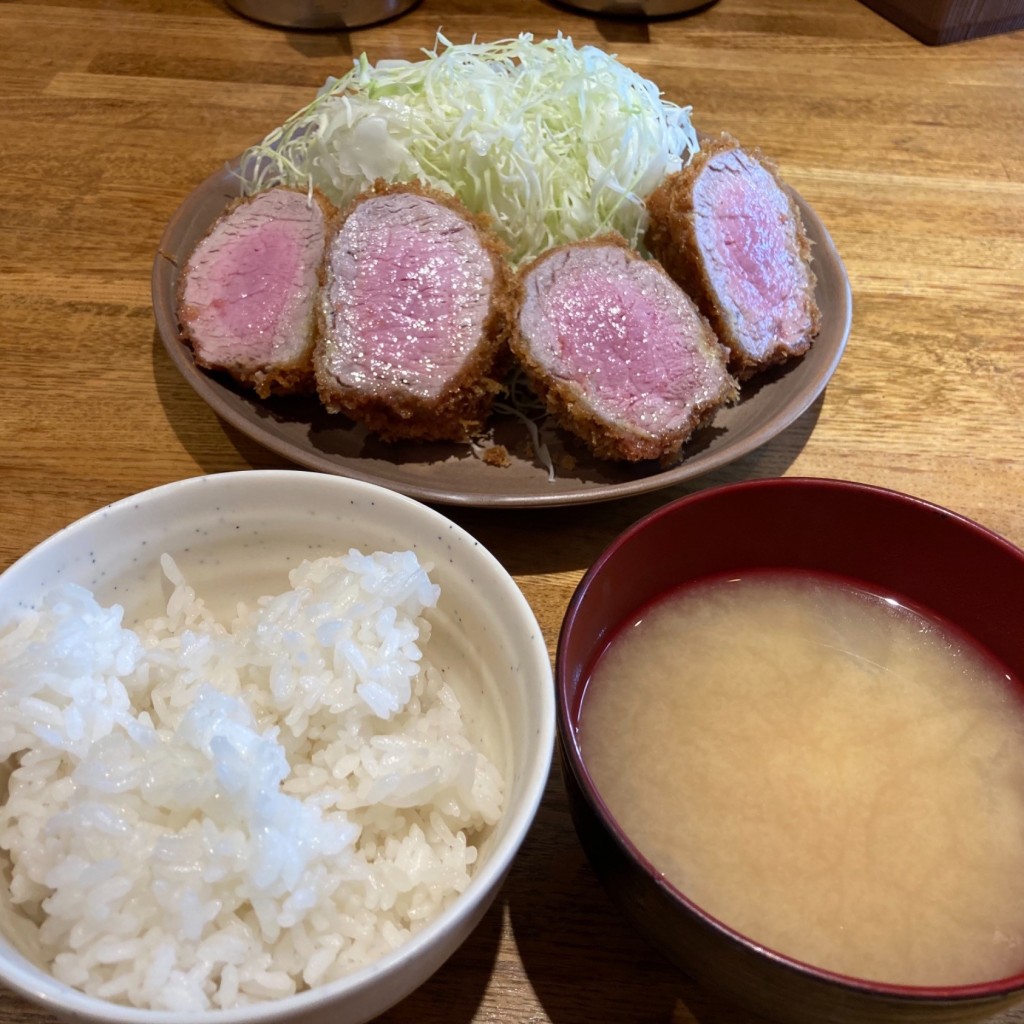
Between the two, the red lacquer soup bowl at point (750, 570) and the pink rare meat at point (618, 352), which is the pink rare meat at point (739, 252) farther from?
the red lacquer soup bowl at point (750, 570)

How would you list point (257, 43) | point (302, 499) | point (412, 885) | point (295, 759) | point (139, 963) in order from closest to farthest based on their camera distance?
point (139, 963)
point (412, 885)
point (295, 759)
point (302, 499)
point (257, 43)

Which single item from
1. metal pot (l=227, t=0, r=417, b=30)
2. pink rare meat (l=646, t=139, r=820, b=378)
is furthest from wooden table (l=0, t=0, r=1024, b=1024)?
pink rare meat (l=646, t=139, r=820, b=378)

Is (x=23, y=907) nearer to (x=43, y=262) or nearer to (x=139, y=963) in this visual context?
(x=139, y=963)

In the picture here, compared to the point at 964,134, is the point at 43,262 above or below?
below

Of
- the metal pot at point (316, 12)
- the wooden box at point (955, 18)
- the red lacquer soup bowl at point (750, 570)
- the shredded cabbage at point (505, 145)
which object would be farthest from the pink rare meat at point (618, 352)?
the wooden box at point (955, 18)

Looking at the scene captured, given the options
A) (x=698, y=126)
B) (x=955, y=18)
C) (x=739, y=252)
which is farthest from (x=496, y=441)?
(x=955, y=18)

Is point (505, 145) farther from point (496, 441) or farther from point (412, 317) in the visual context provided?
point (496, 441)

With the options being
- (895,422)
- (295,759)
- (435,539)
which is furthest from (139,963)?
(895,422)

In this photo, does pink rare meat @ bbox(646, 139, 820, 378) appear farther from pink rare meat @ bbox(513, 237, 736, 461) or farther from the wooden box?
the wooden box
